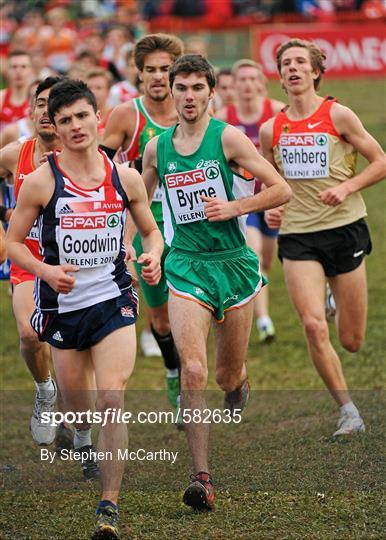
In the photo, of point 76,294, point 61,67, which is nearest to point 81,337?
point 76,294

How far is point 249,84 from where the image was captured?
464 inches

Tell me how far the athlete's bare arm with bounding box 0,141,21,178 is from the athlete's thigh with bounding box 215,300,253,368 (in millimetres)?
1779

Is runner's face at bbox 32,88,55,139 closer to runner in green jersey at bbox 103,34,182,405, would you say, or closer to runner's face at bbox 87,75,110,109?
runner in green jersey at bbox 103,34,182,405

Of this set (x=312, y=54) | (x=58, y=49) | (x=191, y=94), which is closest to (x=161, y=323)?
(x=312, y=54)

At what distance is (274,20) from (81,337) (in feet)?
Result: 85.6

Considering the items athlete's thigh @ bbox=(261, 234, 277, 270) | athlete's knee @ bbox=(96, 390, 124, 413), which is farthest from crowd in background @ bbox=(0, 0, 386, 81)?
athlete's knee @ bbox=(96, 390, 124, 413)

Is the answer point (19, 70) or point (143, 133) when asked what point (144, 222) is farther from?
point (19, 70)

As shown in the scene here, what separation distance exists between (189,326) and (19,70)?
7.28m

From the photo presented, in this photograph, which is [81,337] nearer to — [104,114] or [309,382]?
[309,382]

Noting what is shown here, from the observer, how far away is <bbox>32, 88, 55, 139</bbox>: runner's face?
750 centimetres

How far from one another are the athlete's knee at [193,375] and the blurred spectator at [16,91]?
7220 mm

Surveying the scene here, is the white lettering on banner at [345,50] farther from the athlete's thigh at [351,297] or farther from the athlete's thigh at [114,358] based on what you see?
the athlete's thigh at [114,358]

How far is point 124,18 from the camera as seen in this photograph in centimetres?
2922

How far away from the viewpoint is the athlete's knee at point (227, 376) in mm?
7570
